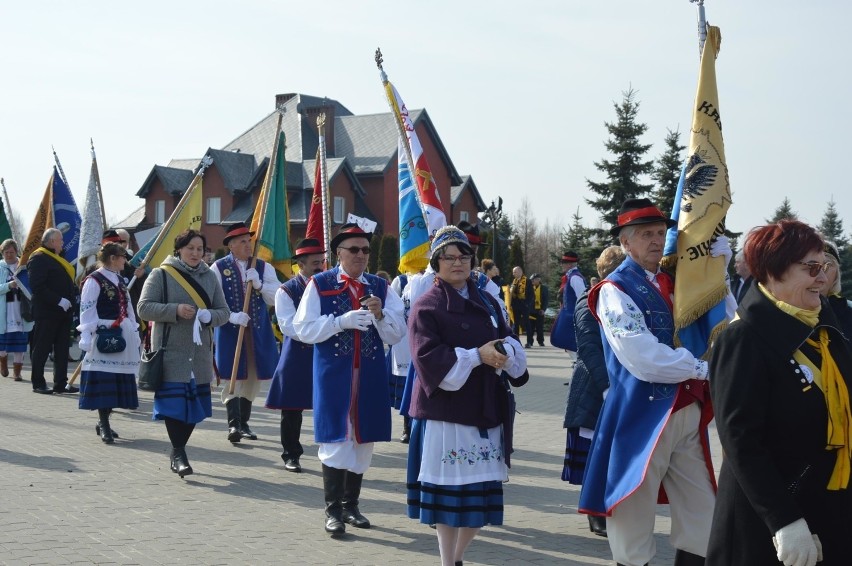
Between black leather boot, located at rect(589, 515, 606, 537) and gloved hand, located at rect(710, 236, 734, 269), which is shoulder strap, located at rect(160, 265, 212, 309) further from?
gloved hand, located at rect(710, 236, 734, 269)

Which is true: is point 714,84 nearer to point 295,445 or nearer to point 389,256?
point 295,445

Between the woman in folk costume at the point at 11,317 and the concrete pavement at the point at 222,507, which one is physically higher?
the woman in folk costume at the point at 11,317

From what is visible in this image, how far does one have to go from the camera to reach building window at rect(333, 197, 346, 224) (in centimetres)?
5194

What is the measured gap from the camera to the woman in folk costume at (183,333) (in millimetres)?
8727

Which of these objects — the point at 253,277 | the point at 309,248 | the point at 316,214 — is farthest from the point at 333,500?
the point at 316,214

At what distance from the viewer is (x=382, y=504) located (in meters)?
Answer: 7.93

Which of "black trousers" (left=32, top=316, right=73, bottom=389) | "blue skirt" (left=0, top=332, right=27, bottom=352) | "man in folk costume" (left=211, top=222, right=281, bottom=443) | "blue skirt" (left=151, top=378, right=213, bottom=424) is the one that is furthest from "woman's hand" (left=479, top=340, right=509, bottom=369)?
"blue skirt" (left=0, top=332, right=27, bottom=352)

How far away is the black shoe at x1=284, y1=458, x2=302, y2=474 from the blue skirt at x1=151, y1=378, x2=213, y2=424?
0.85 m

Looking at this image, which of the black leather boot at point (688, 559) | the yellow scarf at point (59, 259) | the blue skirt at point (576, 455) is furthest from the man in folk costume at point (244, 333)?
the black leather boot at point (688, 559)

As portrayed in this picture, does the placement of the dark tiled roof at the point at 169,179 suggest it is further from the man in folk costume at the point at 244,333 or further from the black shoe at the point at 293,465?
the black shoe at the point at 293,465

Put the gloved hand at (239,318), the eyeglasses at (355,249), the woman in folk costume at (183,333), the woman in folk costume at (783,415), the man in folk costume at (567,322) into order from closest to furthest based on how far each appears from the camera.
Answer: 1. the woman in folk costume at (783,415)
2. the eyeglasses at (355,249)
3. the man in folk costume at (567,322)
4. the woman in folk costume at (183,333)
5. the gloved hand at (239,318)

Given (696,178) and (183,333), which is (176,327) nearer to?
(183,333)

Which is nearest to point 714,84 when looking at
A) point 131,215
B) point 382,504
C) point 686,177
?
point 686,177

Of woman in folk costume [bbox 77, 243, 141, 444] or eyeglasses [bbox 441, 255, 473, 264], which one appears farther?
woman in folk costume [bbox 77, 243, 141, 444]
